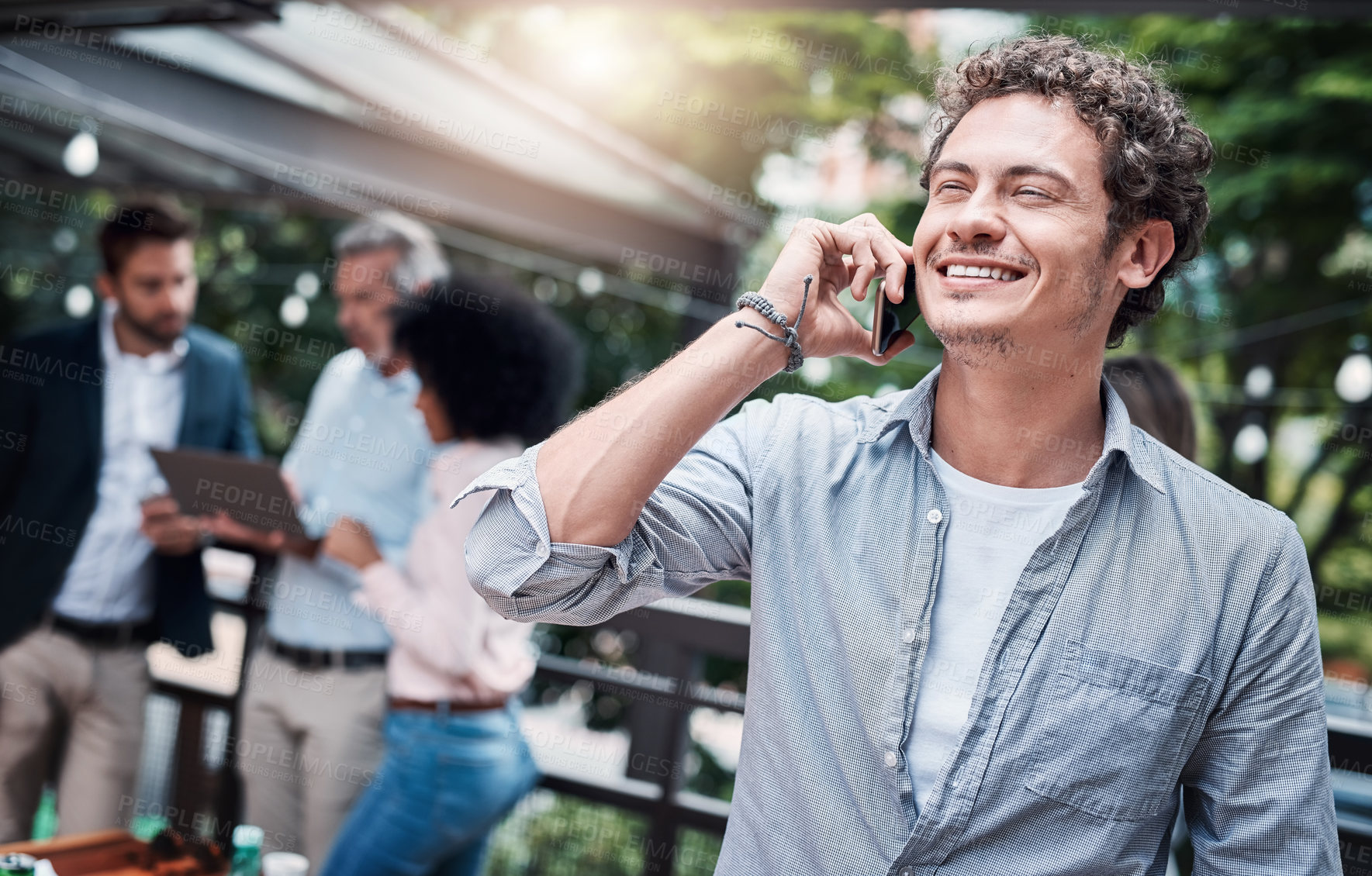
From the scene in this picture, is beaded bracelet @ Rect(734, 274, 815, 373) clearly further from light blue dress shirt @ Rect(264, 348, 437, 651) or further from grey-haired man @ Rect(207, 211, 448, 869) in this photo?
grey-haired man @ Rect(207, 211, 448, 869)

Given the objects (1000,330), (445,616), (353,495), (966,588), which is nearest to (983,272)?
(1000,330)

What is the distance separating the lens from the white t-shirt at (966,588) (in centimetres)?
125

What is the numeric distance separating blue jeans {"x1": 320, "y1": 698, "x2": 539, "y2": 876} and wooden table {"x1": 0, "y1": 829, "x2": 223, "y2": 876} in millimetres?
321

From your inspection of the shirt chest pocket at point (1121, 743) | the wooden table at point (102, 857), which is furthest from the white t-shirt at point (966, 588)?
the wooden table at point (102, 857)

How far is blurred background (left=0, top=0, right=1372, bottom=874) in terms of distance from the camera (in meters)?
2.82

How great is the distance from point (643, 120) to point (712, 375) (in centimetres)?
635

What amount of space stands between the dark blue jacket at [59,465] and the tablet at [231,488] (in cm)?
35

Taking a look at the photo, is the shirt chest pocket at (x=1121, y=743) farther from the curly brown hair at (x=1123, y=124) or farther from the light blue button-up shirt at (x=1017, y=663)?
the curly brown hair at (x=1123, y=124)

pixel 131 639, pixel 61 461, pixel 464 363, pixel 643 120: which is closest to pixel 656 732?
pixel 464 363

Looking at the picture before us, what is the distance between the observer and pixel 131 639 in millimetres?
2928

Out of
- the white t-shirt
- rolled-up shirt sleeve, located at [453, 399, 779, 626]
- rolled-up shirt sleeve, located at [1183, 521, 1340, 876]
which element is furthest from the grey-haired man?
rolled-up shirt sleeve, located at [1183, 521, 1340, 876]

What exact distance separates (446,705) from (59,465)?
141 centimetres

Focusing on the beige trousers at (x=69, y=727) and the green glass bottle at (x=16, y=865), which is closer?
the green glass bottle at (x=16, y=865)

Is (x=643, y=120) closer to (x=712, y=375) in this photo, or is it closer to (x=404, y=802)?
(x=404, y=802)
